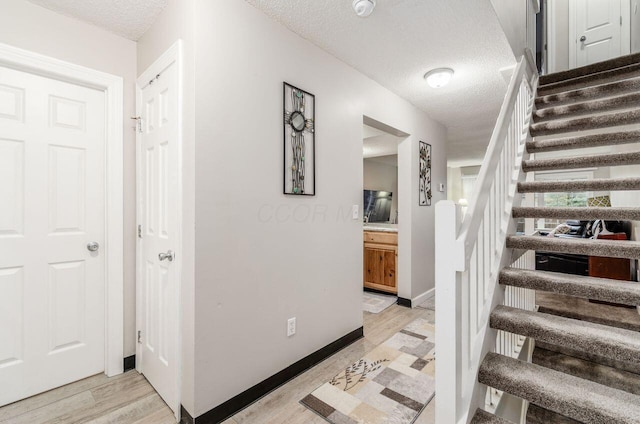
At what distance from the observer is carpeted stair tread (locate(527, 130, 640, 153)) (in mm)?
1856

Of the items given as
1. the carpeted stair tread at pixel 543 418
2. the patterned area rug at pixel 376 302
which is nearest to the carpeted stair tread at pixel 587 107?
the carpeted stair tread at pixel 543 418

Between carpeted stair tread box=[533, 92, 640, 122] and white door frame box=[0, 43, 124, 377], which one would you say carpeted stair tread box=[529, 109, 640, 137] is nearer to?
carpeted stair tread box=[533, 92, 640, 122]

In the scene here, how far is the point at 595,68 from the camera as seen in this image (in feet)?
9.02

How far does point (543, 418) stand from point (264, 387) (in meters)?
1.64

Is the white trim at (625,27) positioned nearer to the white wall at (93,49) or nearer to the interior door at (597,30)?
the interior door at (597,30)

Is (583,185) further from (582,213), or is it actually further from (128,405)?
(128,405)

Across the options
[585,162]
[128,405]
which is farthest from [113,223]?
[585,162]

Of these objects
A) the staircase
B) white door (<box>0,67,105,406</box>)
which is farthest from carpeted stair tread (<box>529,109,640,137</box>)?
white door (<box>0,67,105,406</box>)

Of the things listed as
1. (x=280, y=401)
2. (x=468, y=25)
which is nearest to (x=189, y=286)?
(x=280, y=401)

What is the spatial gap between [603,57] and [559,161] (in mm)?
3202

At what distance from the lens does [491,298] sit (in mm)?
1510

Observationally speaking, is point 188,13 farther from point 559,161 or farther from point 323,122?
point 559,161

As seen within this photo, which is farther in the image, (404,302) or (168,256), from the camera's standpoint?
(404,302)

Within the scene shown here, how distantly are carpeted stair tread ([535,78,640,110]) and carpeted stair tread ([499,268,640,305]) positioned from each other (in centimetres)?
183
